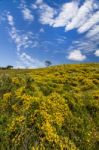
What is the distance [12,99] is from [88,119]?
5.19 meters

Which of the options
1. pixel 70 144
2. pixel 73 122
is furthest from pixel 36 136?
pixel 73 122

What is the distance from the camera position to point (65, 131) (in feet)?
58.7

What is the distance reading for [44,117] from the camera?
58.3 feet

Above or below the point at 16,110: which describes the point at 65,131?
below

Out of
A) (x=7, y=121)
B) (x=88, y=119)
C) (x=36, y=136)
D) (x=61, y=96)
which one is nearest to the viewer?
(x=36, y=136)

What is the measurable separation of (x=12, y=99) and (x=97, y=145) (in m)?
6.24

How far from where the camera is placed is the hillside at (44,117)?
54.4ft

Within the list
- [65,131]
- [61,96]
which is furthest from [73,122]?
[61,96]

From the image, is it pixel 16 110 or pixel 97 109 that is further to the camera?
pixel 97 109

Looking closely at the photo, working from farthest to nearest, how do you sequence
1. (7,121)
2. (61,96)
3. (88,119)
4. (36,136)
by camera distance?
(61,96), (88,119), (7,121), (36,136)

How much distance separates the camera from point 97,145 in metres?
18.0

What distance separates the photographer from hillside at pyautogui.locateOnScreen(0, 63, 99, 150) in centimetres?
1658

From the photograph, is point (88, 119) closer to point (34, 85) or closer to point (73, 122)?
point (73, 122)

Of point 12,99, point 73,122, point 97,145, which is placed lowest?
point 97,145
